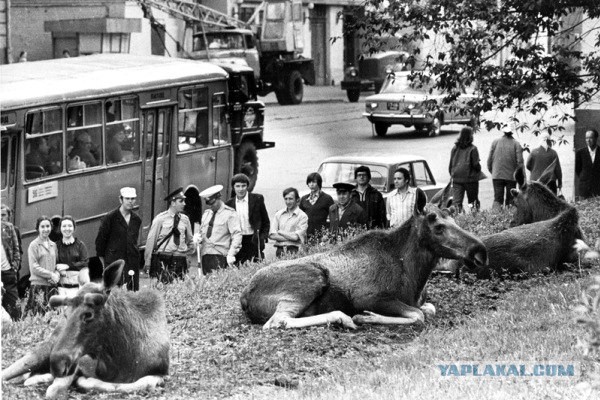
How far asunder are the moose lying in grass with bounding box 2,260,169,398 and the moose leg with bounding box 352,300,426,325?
2621mm

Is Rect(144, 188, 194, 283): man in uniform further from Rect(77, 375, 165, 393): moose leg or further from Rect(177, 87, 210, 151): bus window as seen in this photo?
Rect(77, 375, 165, 393): moose leg

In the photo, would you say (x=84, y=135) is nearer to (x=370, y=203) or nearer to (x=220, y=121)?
(x=370, y=203)

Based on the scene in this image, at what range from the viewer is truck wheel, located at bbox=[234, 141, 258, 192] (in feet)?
82.9

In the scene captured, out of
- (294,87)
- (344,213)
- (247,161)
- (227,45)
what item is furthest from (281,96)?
(344,213)

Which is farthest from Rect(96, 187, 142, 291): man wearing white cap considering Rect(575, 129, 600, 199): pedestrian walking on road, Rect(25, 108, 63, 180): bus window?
Rect(575, 129, 600, 199): pedestrian walking on road

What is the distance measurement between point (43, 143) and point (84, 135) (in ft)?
3.12

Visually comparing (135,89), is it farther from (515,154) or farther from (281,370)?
(281,370)

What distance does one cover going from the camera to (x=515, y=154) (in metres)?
22.6

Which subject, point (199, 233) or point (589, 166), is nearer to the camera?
point (199, 233)

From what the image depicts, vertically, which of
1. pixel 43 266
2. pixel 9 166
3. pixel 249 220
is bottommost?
pixel 43 266

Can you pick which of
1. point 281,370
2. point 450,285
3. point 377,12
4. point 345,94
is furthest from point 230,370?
point 345,94

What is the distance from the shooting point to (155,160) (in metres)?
20.3

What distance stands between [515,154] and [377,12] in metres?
5.15

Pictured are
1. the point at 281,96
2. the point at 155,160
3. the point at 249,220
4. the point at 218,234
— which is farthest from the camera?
the point at 281,96
